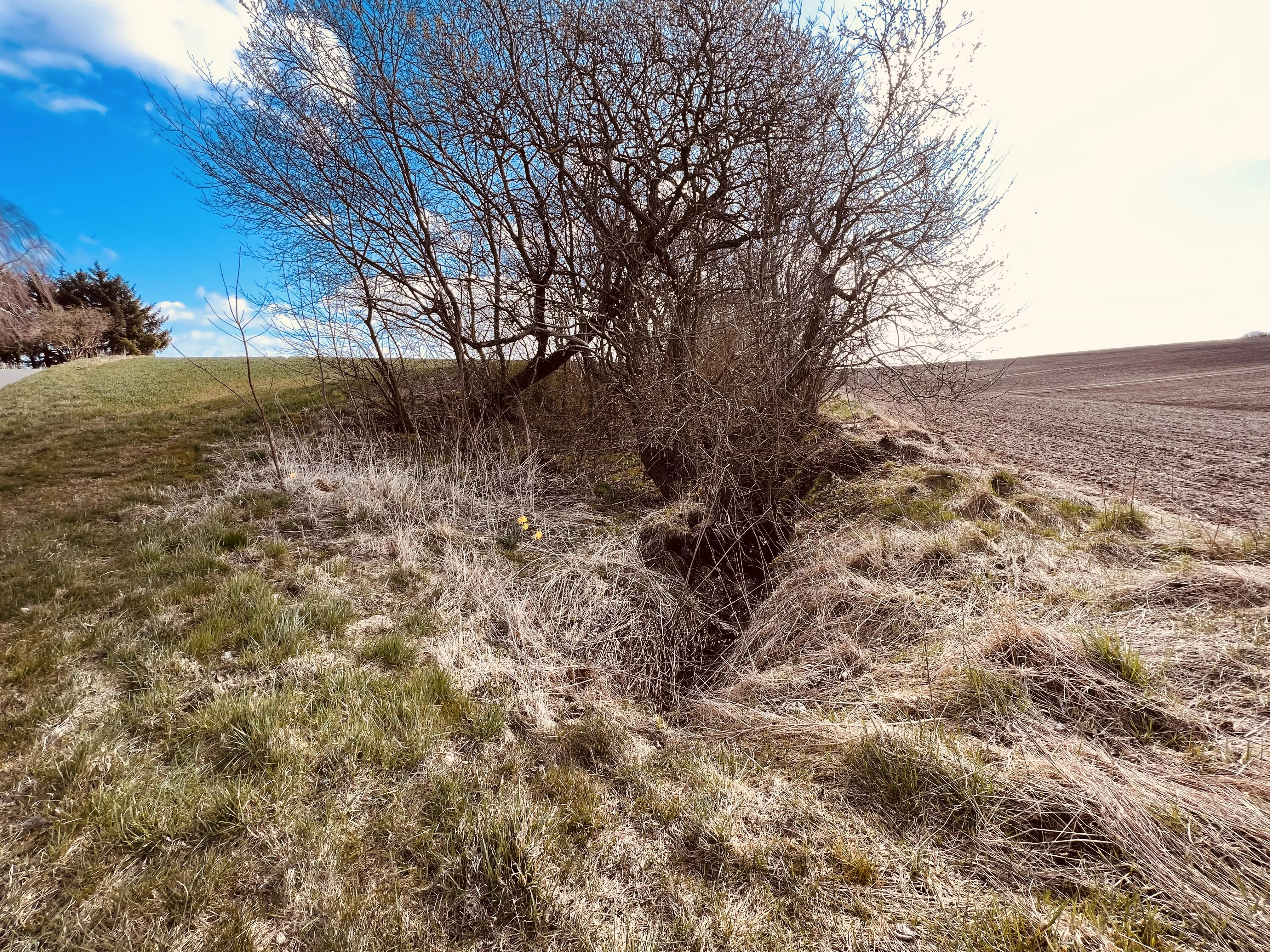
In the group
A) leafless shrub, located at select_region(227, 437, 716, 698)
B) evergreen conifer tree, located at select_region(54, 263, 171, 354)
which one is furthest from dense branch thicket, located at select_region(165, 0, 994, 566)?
evergreen conifer tree, located at select_region(54, 263, 171, 354)

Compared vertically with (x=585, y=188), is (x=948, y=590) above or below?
below

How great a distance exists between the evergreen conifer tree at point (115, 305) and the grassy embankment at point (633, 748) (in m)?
35.3

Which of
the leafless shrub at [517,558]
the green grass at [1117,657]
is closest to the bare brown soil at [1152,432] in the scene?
the green grass at [1117,657]

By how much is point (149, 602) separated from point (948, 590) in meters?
5.19

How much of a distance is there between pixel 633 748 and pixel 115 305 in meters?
40.3

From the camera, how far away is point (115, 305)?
29359 mm

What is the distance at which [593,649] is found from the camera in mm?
3885

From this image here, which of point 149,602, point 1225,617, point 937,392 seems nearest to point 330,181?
point 149,602

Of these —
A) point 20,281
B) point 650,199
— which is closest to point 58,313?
point 20,281

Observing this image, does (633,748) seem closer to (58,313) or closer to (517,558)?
(517,558)

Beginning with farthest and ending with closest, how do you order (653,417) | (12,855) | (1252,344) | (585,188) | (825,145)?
(1252,344), (585,188), (825,145), (653,417), (12,855)

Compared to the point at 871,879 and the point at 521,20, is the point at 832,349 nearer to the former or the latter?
the point at 521,20

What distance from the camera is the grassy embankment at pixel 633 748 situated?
1573mm

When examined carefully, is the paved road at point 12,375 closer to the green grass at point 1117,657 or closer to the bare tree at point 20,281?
the bare tree at point 20,281
